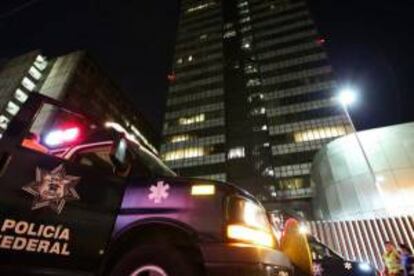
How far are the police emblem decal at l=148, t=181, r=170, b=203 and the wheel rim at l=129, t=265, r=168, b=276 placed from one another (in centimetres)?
60

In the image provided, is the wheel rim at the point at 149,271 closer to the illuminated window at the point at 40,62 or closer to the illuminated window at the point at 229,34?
the illuminated window at the point at 40,62

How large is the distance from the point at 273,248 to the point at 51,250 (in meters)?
2.07

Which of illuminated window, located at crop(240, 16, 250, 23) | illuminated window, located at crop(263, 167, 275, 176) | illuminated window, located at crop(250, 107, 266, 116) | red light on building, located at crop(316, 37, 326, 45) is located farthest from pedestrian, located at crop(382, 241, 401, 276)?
illuminated window, located at crop(240, 16, 250, 23)

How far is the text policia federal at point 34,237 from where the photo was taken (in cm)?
249

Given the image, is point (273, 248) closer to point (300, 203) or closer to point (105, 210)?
point (105, 210)

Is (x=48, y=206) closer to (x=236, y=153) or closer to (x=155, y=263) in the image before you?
(x=155, y=263)

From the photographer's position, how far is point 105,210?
2.86 m

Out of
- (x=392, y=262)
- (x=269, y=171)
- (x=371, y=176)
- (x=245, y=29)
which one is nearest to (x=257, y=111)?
(x=269, y=171)

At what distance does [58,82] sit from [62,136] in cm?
4158

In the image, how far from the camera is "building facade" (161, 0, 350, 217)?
4716 centimetres

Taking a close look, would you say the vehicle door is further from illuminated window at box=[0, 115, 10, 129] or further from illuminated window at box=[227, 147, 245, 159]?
illuminated window at box=[227, 147, 245, 159]

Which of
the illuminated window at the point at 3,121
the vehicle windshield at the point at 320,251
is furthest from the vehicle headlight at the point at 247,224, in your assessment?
the illuminated window at the point at 3,121

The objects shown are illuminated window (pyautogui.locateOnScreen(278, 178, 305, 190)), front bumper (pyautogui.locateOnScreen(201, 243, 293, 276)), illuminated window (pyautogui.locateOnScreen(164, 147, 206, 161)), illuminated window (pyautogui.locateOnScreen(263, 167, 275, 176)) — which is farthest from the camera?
illuminated window (pyautogui.locateOnScreen(164, 147, 206, 161))

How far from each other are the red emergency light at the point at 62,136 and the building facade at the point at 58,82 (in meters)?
34.0
